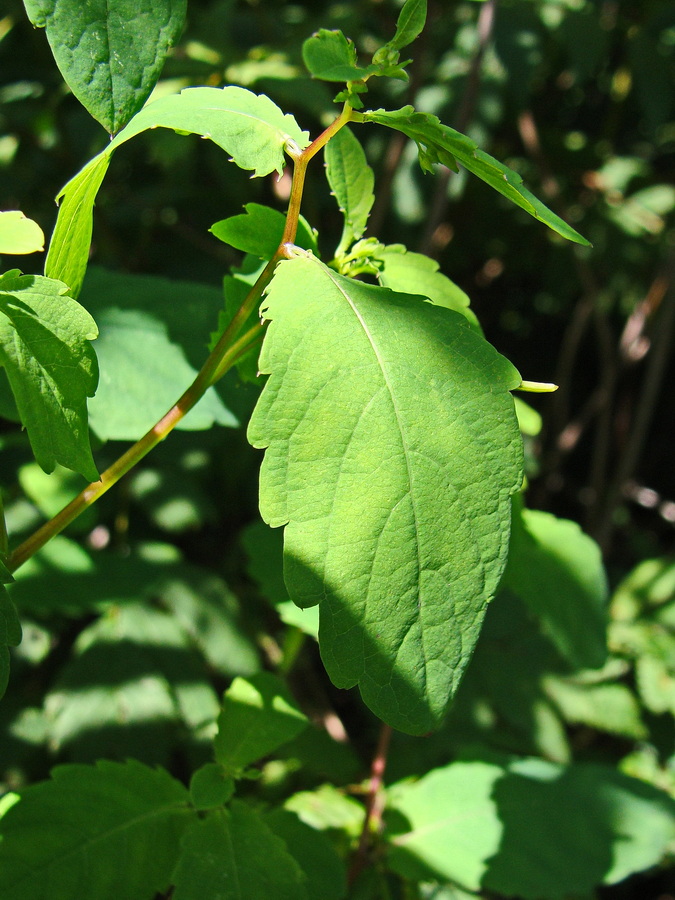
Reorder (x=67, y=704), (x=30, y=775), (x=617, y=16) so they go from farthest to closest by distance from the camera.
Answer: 1. (x=617, y=16)
2. (x=30, y=775)
3. (x=67, y=704)

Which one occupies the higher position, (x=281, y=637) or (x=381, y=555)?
(x=381, y=555)

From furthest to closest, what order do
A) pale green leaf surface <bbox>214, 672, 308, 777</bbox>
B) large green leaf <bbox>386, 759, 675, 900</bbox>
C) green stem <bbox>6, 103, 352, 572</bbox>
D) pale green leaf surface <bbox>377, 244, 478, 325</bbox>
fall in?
large green leaf <bbox>386, 759, 675, 900</bbox> < pale green leaf surface <bbox>214, 672, 308, 777</bbox> < pale green leaf surface <bbox>377, 244, 478, 325</bbox> < green stem <bbox>6, 103, 352, 572</bbox>

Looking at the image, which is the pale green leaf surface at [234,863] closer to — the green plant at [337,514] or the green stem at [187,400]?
the green plant at [337,514]

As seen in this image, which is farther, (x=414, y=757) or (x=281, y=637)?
(x=281, y=637)

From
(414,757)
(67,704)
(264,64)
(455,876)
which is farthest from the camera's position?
(264,64)

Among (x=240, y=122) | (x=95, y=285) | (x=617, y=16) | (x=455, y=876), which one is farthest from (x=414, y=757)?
(x=617, y=16)

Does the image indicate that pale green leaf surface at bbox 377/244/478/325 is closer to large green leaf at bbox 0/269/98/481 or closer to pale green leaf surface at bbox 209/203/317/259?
pale green leaf surface at bbox 209/203/317/259

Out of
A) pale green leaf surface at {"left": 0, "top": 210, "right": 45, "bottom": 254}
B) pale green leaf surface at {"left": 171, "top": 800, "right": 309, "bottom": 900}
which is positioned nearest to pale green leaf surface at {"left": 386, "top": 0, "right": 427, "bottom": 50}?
pale green leaf surface at {"left": 0, "top": 210, "right": 45, "bottom": 254}

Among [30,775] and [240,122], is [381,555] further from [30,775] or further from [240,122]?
[30,775]
